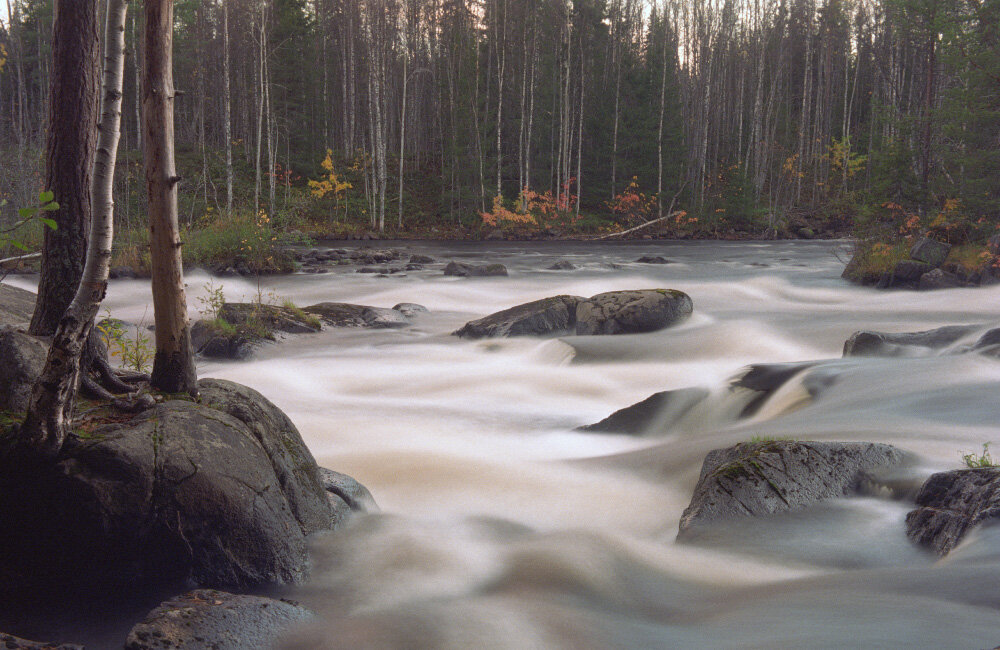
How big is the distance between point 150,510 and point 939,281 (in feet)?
53.3

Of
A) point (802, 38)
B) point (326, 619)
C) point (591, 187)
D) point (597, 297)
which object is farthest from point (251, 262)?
point (802, 38)

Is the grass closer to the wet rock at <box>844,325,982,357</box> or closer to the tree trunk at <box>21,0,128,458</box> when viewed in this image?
the wet rock at <box>844,325,982,357</box>

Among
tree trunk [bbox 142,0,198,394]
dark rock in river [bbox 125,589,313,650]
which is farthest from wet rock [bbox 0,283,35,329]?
dark rock in river [bbox 125,589,313,650]

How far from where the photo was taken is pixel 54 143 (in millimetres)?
4250

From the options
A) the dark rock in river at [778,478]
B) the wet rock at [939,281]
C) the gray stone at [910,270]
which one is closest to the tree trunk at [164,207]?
the dark rock in river at [778,478]

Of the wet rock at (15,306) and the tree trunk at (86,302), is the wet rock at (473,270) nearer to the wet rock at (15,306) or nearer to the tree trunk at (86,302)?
the wet rock at (15,306)

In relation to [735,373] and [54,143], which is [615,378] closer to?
[735,373]

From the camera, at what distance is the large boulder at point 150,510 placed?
3.41 meters

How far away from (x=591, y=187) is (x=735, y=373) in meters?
32.1

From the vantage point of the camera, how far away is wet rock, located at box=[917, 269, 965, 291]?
1573 centimetres

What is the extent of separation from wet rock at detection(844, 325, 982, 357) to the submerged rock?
10.1 ft

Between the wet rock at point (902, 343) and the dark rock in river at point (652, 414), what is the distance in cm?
250

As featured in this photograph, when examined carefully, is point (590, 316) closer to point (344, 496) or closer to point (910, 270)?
point (344, 496)

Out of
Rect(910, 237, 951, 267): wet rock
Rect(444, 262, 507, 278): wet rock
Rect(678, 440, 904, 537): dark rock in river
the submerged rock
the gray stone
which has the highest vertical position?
Rect(910, 237, 951, 267): wet rock
